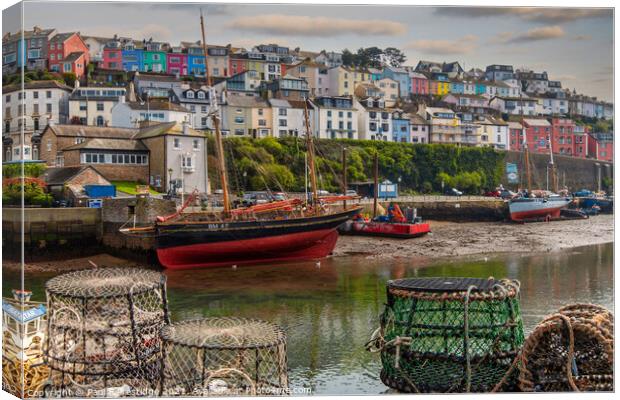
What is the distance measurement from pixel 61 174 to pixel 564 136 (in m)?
7.63

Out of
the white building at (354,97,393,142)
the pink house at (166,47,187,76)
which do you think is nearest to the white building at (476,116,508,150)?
the white building at (354,97,393,142)

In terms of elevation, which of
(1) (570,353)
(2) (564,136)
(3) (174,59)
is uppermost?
(3) (174,59)

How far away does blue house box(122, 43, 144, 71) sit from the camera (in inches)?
434

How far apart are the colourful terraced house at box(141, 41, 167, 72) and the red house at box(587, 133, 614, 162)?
577 centimetres

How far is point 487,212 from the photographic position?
13.5 metres

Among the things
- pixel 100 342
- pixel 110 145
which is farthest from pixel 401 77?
pixel 100 342

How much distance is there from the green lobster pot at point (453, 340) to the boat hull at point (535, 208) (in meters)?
6.14

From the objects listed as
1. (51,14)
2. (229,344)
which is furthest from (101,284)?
(51,14)

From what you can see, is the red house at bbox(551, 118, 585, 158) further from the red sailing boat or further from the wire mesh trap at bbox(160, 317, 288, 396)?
the wire mesh trap at bbox(160, 317, 288, 396)

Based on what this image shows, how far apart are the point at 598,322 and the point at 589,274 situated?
4.80m

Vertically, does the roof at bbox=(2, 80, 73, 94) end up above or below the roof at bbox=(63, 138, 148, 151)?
above

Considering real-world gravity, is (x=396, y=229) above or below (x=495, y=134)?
below

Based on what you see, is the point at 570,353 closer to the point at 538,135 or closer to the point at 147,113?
the point at 538,135

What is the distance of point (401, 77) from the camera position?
12.1 m
